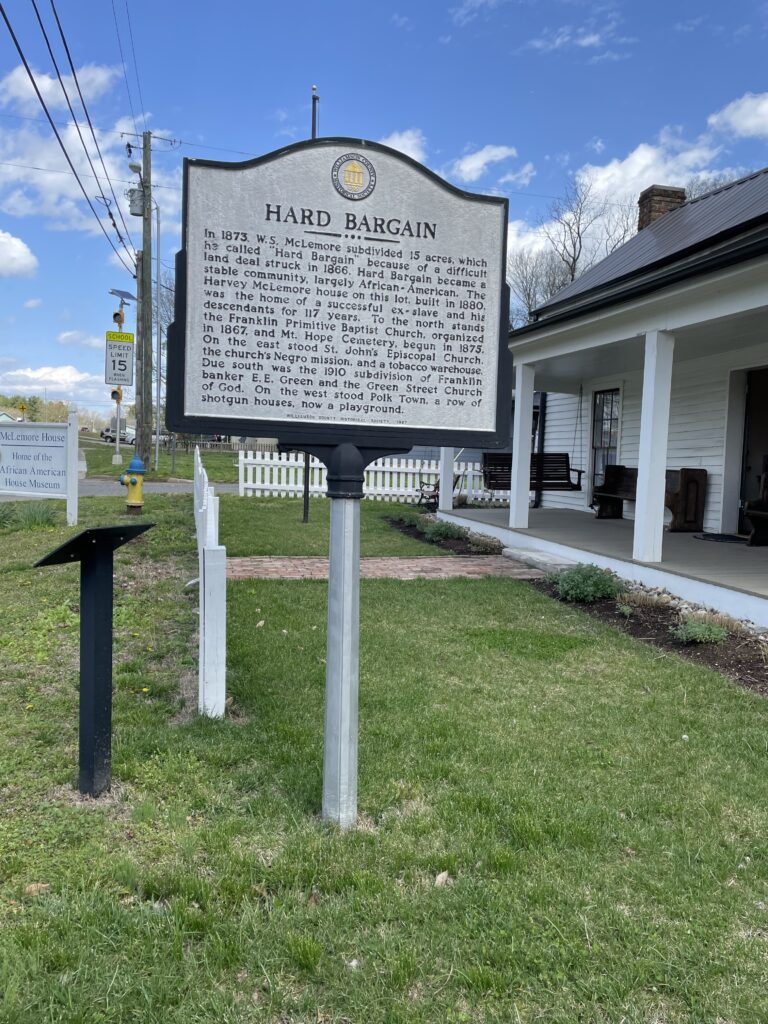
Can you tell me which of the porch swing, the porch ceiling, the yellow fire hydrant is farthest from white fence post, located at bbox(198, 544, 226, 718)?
the porch swing

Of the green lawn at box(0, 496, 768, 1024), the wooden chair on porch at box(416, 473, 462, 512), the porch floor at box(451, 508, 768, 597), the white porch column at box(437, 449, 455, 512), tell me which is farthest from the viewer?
the wooden chair on porch at box(416, 473, 462, 512)

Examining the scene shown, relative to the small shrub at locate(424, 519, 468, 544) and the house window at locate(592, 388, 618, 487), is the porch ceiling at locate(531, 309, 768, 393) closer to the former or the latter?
the house window at locate(592, 388, 618, 487)

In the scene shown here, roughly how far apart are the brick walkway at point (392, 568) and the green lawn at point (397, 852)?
3082 millimetres

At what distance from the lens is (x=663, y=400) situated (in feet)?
24.3

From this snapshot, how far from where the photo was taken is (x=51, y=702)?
4.07 m

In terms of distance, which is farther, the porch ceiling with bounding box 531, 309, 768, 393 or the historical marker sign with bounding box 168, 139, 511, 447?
the porch ceiling with bounding box 531, 309, 768, 393

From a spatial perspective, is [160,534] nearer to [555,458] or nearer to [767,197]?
[555,458]

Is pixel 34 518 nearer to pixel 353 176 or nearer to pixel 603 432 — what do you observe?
pixel 353 176

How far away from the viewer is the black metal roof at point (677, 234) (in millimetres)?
9936

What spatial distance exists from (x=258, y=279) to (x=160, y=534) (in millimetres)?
7490

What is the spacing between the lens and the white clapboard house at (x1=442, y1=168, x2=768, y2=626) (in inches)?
273

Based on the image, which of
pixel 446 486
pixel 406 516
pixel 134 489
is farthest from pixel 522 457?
pixel 134 489

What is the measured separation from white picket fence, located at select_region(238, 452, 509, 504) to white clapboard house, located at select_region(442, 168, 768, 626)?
238 cm

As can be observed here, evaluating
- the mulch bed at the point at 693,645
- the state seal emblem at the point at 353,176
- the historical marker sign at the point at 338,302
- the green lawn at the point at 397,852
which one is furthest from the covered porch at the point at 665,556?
the state seal emblem at the point at 353,176
